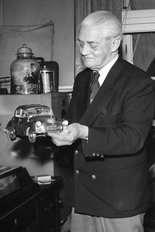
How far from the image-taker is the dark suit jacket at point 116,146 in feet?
5.39

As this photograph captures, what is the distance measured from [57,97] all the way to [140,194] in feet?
4.40

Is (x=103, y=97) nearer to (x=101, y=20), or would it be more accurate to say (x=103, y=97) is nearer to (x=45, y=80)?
(x=101, y=20)

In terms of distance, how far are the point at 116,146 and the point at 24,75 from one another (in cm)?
143

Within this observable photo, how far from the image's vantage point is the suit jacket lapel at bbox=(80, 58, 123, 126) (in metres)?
1.77

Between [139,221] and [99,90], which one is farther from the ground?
[99,90]

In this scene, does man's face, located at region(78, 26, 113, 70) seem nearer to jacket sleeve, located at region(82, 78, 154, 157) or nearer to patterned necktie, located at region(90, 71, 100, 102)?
patterned necktie, located at region(90, 71, 100, 102)

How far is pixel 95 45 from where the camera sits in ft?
5.81

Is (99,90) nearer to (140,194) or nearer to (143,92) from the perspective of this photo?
(143,92)

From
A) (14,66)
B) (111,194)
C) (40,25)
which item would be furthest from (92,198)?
(40,25)

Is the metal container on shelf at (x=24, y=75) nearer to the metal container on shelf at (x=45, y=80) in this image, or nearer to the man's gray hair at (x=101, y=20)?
the metal container on shelf at (x=45, y=80)

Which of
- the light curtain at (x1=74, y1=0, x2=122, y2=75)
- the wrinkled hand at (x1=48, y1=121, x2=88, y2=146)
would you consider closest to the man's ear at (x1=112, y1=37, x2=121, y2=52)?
the wrinkled hand at (x1=48, y1=121, x2=88, y2=146)

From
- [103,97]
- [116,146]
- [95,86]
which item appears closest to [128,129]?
[116,146]

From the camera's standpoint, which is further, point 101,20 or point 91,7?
point 91,7

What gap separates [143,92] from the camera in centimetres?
170
